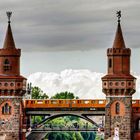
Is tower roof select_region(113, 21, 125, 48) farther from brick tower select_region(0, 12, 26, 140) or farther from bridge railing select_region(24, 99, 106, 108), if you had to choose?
brick tower select_region(0, 12, 26, 140)

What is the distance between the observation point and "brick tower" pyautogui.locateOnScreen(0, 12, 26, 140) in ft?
429

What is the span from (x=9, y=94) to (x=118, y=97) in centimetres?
1396

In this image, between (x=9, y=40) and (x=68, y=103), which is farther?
(x=68, y=103)

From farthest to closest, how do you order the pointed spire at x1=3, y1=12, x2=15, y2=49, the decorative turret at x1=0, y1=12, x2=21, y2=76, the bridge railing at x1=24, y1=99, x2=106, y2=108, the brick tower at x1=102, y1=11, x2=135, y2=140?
the bridge railing at x1=24, y1=99, x2=106, y2=108 → the pointed spire at x1=3, y1=12, x2=15, y2=49 → the decorative turret at x1=0, y1=12, x2=21, y2=76 → the brick tower at x1=102, y1=11, x2=135, y2=140

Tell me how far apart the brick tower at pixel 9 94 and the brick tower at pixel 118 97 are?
11.4 meters

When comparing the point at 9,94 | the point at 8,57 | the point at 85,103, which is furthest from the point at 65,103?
the point at 8,57

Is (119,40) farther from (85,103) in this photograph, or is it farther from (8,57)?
(8,57)

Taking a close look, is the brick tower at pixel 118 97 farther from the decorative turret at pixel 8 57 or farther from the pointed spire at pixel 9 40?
the pointed spire at pixel 9 40

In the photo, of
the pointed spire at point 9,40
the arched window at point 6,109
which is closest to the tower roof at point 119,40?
the pointed spire at point 9,40

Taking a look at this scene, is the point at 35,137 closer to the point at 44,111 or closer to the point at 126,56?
the point at 44,111

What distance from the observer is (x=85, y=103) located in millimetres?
131750

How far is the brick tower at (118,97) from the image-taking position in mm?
128500

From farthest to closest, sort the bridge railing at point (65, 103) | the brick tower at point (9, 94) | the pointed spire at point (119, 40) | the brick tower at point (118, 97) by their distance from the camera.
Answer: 1. the bridge railing at point (65, 103)
2. the brick tower at point (9, 94)
3. the pointed spire at point (119, 40)
4. the brick tower at point (118, 97)

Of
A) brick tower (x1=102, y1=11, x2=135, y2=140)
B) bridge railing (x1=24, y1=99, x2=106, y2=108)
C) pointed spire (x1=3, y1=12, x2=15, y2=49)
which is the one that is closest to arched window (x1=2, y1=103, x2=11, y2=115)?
bridge railing (x1=24, y1=99, x2=106, y2=108)
